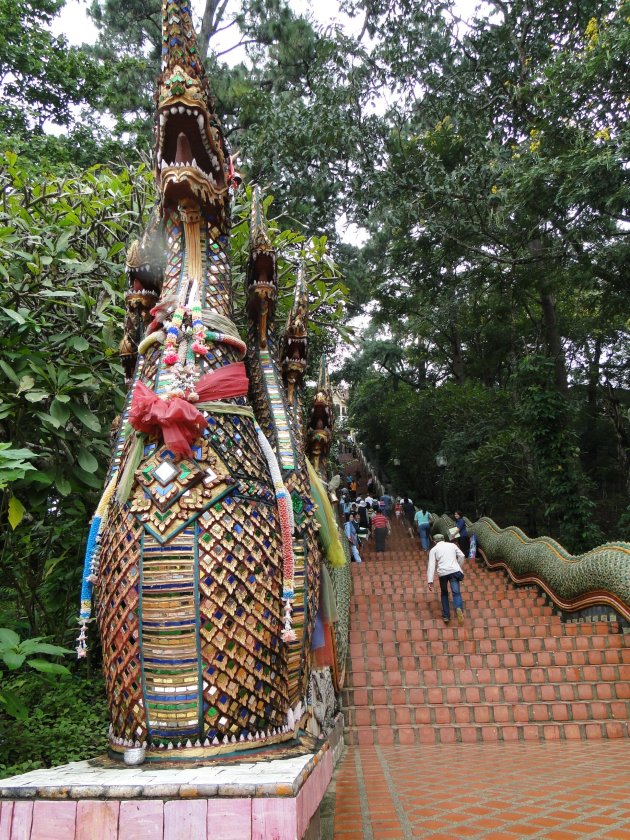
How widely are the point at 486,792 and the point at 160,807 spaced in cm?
289

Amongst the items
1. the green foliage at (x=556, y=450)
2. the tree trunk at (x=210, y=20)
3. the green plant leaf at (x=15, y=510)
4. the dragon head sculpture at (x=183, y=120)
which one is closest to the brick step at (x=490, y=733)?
the green plant leaf at (x=15, y=510)

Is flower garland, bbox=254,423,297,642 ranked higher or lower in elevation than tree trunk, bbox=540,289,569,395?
lower

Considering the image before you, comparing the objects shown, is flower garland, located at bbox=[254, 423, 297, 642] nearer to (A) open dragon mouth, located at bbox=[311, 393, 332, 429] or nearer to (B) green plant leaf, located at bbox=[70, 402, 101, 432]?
(A) open dragon mouth, located at bbox=[311, 393, 332, 429]

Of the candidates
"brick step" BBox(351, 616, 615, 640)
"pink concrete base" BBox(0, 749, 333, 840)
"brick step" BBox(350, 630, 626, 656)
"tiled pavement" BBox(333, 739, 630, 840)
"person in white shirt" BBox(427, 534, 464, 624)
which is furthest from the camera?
"person in white shirt" BBox(427, 534, 464, 624)

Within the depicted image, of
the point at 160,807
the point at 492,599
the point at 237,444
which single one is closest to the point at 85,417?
the point at 237,444

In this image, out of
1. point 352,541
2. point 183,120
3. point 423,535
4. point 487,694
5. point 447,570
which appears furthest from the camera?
point 423,535

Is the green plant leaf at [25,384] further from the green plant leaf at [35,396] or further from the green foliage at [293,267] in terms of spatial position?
the green foliage at [293,267]

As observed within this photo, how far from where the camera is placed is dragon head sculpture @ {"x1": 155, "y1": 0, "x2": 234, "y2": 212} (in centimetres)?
246

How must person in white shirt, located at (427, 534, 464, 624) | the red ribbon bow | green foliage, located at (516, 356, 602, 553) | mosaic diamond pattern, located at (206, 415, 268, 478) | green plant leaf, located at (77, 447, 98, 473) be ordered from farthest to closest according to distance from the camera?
green foliage, located at (516, 356, 602, 553) → person in white shirt, located at (427, 534, 464, 624) → green plant leaf, located at (77, 447, 98, 473) → mosaic diamond pattern, located at (206, 415, 268, 478) → the red ribbon bow

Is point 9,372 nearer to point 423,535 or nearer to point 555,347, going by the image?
point 423,535

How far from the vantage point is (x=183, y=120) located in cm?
247

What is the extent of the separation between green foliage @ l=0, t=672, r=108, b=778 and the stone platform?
1822 millimetres

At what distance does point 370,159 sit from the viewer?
1195cm

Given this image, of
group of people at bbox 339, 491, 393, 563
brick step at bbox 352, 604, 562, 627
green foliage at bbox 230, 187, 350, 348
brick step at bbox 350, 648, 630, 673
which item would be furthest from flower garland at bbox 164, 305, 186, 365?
group of people at bbox 339, 491, 393, 563
